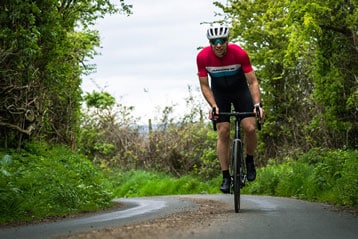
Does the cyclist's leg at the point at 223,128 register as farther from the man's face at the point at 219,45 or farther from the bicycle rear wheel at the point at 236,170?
the man's face at the point at 219,45

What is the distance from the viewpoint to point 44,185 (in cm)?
1313

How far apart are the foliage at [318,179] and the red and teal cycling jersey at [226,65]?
134 inches

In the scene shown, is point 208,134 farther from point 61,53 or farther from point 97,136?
point 61,53

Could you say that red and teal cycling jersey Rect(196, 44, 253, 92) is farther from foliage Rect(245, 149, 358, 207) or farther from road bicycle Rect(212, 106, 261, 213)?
foliage Rect(245, 149, 358, 207)

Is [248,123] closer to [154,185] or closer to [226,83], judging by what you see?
[226,83]

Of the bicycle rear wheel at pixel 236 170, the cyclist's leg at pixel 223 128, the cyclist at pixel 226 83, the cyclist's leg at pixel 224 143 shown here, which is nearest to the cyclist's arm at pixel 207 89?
the cyclist at pixel 226 83

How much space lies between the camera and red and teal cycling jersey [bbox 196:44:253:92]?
9430mm

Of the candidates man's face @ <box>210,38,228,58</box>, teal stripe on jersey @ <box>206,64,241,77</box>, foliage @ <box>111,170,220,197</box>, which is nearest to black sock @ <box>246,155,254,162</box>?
teal stripe on jersey @ <box>206,64,241,77</box>

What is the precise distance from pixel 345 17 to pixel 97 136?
2162cm

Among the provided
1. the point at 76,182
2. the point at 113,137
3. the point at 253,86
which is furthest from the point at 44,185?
the point at 113,137

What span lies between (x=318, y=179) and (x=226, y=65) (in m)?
7.20

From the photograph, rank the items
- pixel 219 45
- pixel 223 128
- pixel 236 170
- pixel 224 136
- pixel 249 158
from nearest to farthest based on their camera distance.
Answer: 1. pixel 219 45
2. pixel 236 170
3. pixel 223 128
4. pixel 224 136
5. pixel 249 158

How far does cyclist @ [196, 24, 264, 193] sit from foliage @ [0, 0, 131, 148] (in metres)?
4.81

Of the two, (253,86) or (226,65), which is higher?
(226,65)
